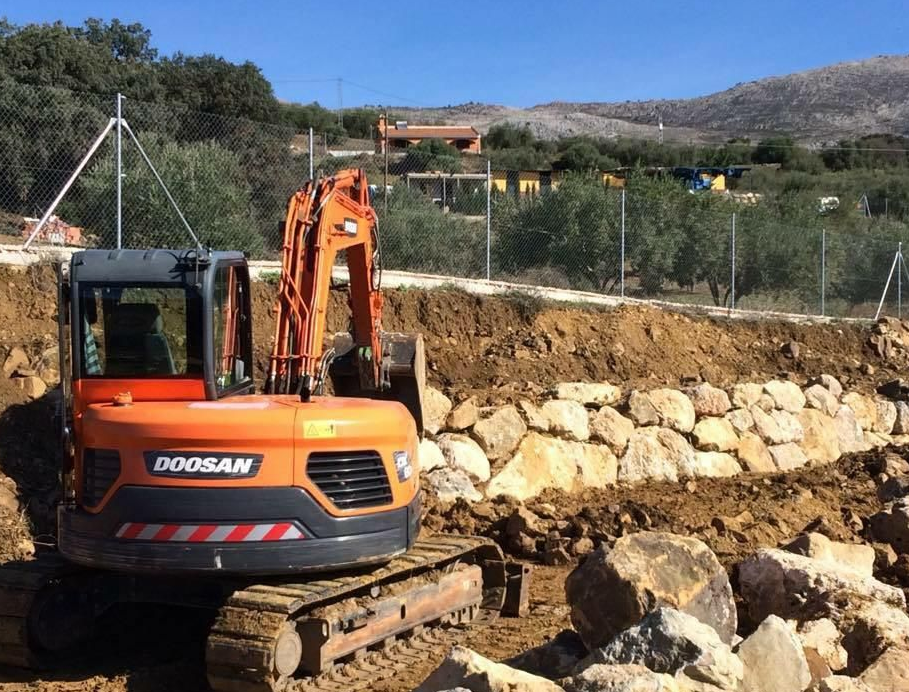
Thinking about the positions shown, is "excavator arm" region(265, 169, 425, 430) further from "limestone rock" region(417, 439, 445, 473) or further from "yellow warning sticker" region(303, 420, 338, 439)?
"limestone rock" region(417, 439, 445, 473)

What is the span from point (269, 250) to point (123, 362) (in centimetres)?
818

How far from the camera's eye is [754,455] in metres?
14.7

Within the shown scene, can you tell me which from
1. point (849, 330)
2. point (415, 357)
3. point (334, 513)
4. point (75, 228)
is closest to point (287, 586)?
point (334, 513)

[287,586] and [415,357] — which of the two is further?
[415,357]

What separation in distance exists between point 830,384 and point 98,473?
13.6 meters

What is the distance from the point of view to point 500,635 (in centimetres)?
784

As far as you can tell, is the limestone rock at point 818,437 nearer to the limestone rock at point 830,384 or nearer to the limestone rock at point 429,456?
the limestone rock at point 830,384

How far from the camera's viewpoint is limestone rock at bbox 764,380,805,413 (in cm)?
1586

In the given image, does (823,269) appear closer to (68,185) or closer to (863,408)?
(863,408)

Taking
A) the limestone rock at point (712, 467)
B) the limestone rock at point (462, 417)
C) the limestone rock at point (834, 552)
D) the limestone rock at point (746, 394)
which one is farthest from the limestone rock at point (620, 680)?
the limestone rock at point (746, 394)

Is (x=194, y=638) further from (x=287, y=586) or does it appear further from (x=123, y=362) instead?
(x=123, y=362)

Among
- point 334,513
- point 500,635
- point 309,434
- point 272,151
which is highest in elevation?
point 272,151

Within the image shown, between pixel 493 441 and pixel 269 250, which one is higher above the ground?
pixel 269 250

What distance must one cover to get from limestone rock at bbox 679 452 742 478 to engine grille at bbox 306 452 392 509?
25.2ft
